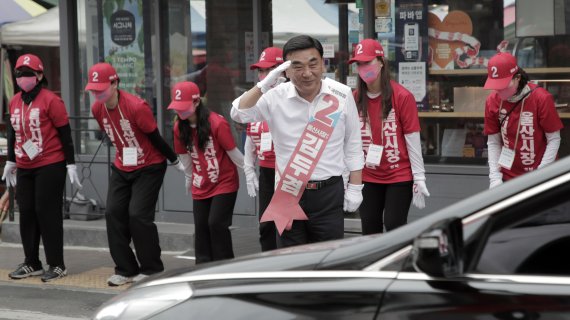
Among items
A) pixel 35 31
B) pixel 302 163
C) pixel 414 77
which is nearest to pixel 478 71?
pixel 414 77

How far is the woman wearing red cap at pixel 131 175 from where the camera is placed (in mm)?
8570

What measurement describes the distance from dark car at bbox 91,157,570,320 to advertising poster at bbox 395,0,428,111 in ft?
23.1

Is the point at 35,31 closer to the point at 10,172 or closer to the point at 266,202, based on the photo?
the point at 10,172

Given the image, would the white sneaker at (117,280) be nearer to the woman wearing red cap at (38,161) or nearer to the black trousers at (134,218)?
the black trousers at (134,218)

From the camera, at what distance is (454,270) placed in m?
3.13

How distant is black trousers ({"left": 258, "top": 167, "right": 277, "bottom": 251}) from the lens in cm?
815

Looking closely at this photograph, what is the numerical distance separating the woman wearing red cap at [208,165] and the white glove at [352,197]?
1.91 metres

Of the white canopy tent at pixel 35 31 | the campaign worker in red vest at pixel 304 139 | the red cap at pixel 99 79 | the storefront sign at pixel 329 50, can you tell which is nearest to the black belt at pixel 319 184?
the campaign worker in red vest at pixel 304 139

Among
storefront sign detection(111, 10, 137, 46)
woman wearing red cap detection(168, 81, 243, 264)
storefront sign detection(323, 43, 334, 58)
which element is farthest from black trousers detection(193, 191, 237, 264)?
storefront sign detection(111, 10, 137, 46)

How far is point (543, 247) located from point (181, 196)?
28.1 ft

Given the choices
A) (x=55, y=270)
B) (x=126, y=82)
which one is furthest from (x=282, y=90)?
(x=126, y=82)

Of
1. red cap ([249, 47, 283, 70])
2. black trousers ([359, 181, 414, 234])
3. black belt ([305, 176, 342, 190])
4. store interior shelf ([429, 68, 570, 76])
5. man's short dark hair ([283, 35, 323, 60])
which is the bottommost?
black trousers ([359, 181, 414, 234])

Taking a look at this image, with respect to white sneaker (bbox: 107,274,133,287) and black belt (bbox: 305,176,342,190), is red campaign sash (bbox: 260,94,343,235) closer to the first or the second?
black belt (bbox: 305,176,342,190)

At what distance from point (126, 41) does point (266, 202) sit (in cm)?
465
